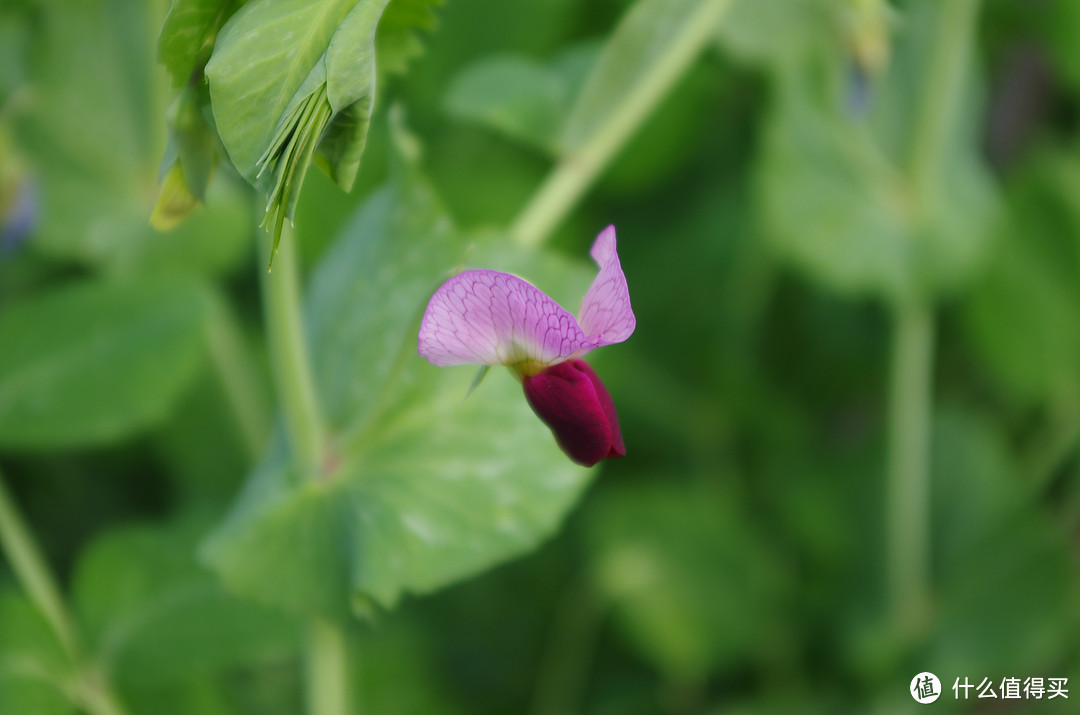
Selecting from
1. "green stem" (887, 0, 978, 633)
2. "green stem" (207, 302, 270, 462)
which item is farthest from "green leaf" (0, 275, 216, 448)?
"green stem" (887, 0, 978, 633)

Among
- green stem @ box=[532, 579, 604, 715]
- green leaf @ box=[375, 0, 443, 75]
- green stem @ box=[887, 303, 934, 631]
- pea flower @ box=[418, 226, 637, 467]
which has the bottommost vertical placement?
green stem @ box=[532, 579, 604, 715]

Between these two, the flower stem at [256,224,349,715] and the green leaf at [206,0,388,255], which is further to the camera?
the flower stem at [256,224,349,715]

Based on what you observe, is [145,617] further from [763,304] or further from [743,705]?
[763,304]

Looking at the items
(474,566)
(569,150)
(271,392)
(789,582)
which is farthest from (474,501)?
(789,582)

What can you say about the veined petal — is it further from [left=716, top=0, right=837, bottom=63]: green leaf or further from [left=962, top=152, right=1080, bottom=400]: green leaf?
[left=962, top=152, right=1080, bottom=400]: green leaf

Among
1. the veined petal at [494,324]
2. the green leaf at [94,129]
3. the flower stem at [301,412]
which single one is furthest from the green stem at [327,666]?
the green leaf at [94,129]

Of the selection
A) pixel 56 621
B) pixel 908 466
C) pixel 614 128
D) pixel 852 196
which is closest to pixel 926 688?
pixel 908 466

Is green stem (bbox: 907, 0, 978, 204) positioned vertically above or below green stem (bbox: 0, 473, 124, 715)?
above
